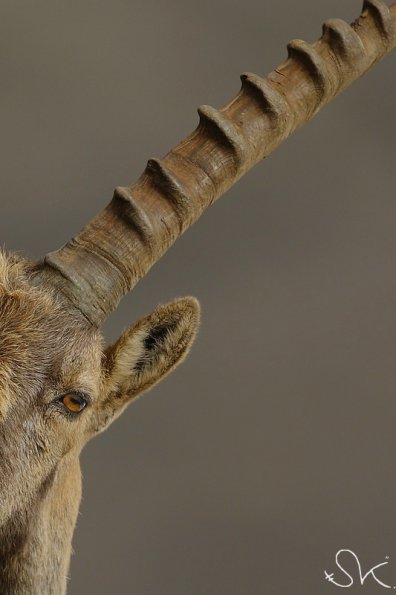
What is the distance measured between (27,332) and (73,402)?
0.66 feet

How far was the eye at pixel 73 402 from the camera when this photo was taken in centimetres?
285

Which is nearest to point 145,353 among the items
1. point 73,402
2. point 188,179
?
point 73,402

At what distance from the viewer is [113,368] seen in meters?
3.07

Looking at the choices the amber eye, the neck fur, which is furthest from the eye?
the neck fur

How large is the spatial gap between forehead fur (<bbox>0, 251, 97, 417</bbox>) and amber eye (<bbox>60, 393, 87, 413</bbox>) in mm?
83

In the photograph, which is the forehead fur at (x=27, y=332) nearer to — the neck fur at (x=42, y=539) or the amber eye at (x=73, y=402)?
the amber eye at (x=73, y=402)

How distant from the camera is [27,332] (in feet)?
9.27

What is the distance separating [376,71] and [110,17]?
1.13m

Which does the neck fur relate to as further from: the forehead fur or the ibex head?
the forehead fur

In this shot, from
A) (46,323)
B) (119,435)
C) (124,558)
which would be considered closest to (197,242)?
(119,435)

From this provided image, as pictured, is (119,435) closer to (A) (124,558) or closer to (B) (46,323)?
(A) (124,558)

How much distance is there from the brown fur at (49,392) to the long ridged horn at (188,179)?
10 centimetres

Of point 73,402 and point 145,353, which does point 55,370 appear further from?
point 145,353

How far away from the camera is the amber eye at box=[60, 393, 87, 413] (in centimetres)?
285
